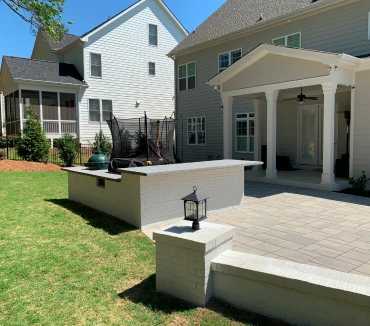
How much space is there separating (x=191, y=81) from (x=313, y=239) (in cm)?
1305

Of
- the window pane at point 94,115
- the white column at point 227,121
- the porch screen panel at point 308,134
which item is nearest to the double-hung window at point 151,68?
the window pane at point 94,115

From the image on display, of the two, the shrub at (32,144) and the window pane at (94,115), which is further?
the window pane at (94,115)

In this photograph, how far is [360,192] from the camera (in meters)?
8.37

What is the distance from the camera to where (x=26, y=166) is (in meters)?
13.0

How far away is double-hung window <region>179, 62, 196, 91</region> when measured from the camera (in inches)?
647

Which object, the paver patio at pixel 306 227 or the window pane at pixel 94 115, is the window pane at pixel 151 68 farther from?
the paver patio at pixel 306 227

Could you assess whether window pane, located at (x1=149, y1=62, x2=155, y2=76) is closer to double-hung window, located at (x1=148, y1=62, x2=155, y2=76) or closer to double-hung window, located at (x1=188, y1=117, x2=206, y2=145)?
double-hung window, located at (x1=148, y1=62, x2=155, y2=76)

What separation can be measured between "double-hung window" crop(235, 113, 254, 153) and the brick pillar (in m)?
10.9

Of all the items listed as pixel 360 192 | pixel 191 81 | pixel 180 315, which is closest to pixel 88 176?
pixel 180 315

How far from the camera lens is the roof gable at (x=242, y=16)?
11.9 meters

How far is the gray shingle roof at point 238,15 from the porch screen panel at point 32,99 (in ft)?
29.9

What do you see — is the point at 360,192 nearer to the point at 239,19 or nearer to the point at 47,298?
the point at 47,298

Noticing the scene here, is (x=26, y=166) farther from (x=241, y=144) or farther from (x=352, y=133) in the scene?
(x=352, y=133)

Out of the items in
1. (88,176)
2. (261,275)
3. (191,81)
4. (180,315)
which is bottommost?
(180,315)
